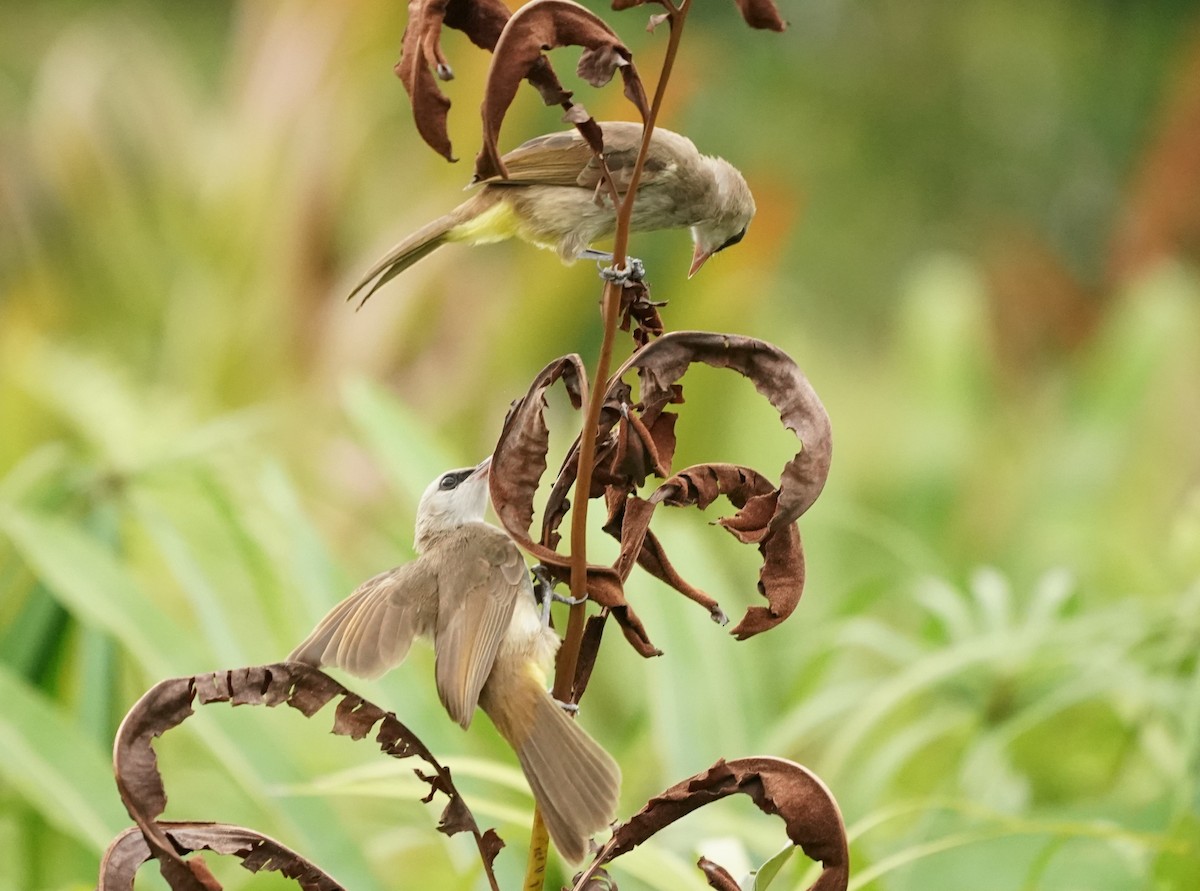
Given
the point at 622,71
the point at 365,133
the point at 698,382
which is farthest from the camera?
the point at 365,133

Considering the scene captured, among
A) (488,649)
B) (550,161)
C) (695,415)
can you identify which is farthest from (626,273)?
(695,415)

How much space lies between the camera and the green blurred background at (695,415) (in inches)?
49.7

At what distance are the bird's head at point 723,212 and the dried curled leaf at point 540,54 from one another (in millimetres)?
393

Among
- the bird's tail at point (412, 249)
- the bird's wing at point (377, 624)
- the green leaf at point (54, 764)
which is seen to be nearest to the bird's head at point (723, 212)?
the bird's tail at point (412, 249)

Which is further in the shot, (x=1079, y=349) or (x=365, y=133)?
(x=1079, y=349)

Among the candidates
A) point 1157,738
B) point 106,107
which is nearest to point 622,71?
point 1157,738

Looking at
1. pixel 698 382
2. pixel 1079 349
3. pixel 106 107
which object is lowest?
pixel 1079 349

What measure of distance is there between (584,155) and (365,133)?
8.40 ft

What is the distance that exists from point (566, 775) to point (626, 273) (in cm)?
22

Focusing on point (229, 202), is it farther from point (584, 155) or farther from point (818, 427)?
point (818, 427)

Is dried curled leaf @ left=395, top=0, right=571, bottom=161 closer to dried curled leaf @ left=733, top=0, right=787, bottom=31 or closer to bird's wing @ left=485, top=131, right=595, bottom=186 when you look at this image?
dried curled leaf @ left=733, top=0, right=787, bottom=31

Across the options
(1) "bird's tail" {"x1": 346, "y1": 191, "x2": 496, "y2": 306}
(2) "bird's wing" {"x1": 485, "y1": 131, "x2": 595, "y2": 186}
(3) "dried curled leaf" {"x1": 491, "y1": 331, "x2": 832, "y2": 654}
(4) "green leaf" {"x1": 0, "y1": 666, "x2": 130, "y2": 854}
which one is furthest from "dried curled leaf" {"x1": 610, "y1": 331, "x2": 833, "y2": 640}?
(4) "green leaf" {"x1": 0, "y1": 666, "x2": 130, "y2": 854}

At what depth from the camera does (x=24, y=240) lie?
334 cm

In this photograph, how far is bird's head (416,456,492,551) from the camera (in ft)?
2.85
